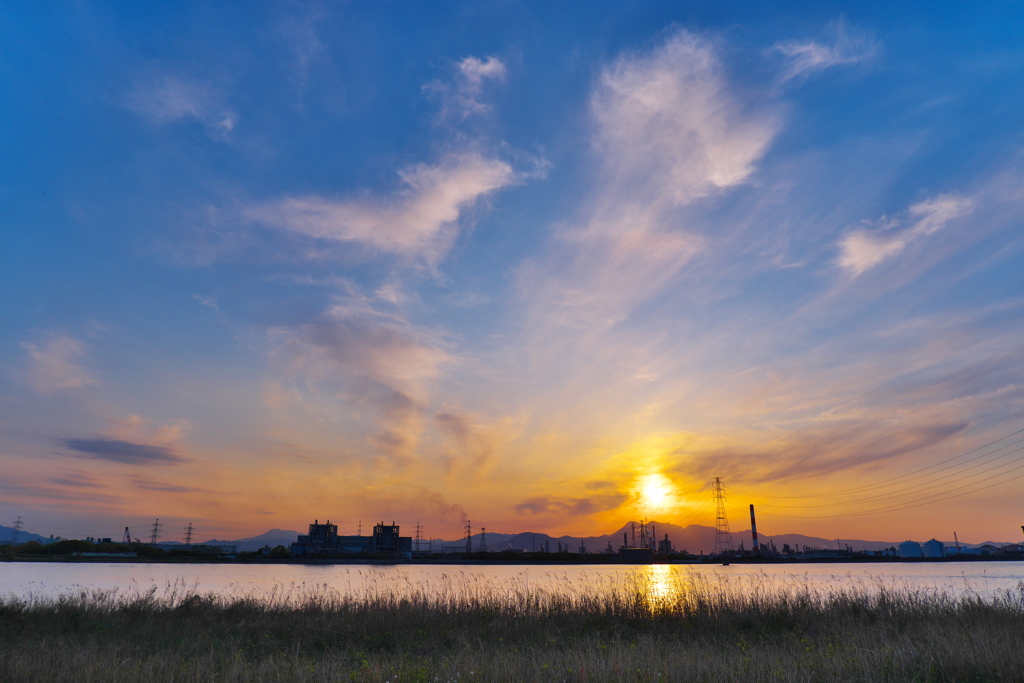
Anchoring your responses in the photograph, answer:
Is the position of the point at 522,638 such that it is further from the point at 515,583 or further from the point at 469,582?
the point at 469,582

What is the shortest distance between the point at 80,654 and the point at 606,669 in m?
12.9

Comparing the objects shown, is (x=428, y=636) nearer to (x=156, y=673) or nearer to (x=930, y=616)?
(x=156, y=673)

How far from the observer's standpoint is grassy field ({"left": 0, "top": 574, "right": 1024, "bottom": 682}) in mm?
11875

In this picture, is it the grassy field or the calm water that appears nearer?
the grassy field

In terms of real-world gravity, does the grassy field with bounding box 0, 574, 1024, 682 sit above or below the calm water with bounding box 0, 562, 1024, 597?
above

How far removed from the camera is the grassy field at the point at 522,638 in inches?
468

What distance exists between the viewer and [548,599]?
2519 centimetres

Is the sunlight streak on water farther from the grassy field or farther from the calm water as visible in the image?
the grassy field

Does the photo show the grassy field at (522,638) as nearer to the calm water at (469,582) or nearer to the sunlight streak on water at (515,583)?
the sunlight streak on water at (515,583)

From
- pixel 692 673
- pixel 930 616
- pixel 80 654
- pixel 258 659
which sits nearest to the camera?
pixel 692 673

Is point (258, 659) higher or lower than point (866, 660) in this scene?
lower

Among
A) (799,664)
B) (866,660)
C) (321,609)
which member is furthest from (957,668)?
(321,609)

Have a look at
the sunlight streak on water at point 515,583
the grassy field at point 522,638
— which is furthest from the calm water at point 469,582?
the grassy field at point 522,638

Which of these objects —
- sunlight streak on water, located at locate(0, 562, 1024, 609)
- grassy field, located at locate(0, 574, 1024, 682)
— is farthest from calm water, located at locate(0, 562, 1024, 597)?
grassy field, located at locate(0, 574, 1024, 682)
